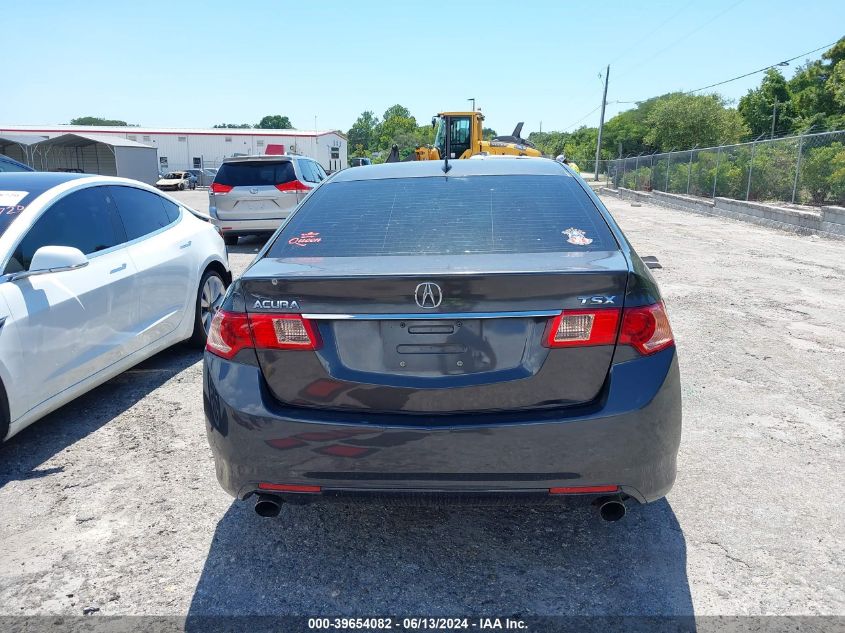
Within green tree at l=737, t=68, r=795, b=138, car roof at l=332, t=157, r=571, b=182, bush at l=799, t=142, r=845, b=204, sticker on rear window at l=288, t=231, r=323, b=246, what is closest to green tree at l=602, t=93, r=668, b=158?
green tree at l=737, t=68, r=795, b=138

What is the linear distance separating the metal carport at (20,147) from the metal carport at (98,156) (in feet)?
2.04

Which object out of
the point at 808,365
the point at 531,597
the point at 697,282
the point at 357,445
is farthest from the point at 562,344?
the point at 697,282

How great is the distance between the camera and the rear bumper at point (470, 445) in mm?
2451

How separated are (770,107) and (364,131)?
127603mm

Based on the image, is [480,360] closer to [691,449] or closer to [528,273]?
[528,273]

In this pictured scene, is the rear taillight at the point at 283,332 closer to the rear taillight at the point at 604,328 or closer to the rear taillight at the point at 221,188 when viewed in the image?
the rear taillight at the point at 604,328

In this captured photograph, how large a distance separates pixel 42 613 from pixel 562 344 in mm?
2235

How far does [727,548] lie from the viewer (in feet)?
9.87

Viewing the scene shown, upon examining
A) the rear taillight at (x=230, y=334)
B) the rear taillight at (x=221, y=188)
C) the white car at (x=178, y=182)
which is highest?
the rear taillight at (x=230, y=334)

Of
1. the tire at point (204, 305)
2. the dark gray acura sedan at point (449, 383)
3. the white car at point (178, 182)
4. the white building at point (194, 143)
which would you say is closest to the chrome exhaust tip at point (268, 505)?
the dark gray acura sedan at point (449, 383)

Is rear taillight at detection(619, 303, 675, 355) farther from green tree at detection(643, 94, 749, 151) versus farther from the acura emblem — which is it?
green tree at detection(643, 94, 749, 151)

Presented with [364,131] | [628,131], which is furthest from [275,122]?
[628,131]

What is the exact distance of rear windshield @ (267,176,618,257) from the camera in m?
2.88

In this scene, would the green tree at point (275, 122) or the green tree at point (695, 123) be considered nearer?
the green tree at point (695, 123)
